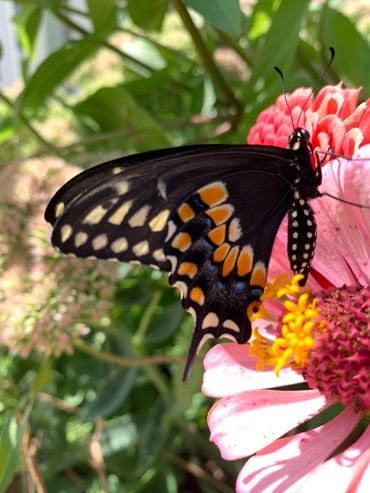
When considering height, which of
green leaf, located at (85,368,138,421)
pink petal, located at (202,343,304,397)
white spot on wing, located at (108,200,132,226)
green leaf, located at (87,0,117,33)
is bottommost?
pink petal, located at (202,343,304,397)

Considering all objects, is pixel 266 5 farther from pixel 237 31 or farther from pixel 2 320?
pixel 2 320

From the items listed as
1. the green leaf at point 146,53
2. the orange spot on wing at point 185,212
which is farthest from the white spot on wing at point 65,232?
the green leaf at point 146,53

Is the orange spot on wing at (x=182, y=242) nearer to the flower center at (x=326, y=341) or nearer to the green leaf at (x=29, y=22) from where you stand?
the flower center at (x=326, y=341)

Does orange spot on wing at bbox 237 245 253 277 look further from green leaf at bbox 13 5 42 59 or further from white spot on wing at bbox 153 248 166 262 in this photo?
green leaf at bbox 13 5 42 59

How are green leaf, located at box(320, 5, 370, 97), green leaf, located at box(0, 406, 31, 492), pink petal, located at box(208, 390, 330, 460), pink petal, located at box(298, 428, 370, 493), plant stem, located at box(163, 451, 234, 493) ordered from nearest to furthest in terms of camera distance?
pink petal, located at box(298, 428, 370, 493), pink petal, located at box(208, 390, 330, 460), green leaf, located at box(0, 406, 31, 492), green leaf, located at box(320, 5, 370, 97), plant stem, located at box(163, 451, 234, 493)

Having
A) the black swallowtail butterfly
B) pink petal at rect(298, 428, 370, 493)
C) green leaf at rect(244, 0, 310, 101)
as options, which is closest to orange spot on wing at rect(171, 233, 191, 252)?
the black swallowtail butterfly

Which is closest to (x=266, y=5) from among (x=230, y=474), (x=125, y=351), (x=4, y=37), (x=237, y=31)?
(x=237, y=31)

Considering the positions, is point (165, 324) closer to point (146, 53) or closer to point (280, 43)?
point (280, 43)
